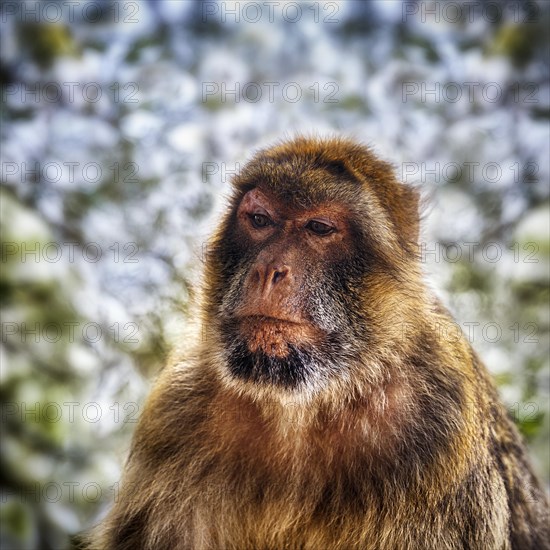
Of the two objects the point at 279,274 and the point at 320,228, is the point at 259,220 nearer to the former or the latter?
the point at 320,228

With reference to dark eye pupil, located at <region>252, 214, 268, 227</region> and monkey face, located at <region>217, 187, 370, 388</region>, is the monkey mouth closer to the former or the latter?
monkey face, located at <region>217, 187, 370, 388</region>

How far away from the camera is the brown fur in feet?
8.63

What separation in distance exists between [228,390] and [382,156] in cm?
134

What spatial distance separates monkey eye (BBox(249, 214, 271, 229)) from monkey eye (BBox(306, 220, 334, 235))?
183 millimetres

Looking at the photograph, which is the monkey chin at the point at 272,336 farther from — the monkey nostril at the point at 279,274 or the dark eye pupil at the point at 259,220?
the dark eye pupil at the point at 259,220

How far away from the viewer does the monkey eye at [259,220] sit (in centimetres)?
279

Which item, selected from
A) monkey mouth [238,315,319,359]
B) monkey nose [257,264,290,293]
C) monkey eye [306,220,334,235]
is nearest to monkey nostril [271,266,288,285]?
monkey nose [257,264,290,293]

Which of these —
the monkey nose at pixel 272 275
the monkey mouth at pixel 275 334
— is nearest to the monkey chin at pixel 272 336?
the monkey mouth at pixel 275 334

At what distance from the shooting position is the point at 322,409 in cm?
276

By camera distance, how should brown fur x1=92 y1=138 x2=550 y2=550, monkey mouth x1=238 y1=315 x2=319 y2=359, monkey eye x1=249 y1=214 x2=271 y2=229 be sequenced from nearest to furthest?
monkey mouth x1=238 y1=315 x2=319 y2=359 < brown fur x1=92 y1=138 x2=550 y2=550 < monkey eye x1=249 y1=214 x2=271 y2=229

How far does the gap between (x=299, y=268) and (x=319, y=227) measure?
0.77 ft

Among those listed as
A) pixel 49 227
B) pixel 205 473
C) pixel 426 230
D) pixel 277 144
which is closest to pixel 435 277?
pixel 426 230

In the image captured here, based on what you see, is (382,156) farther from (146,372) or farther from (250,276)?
(146,372)

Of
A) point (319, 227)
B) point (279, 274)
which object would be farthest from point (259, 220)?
point (279, 274)
